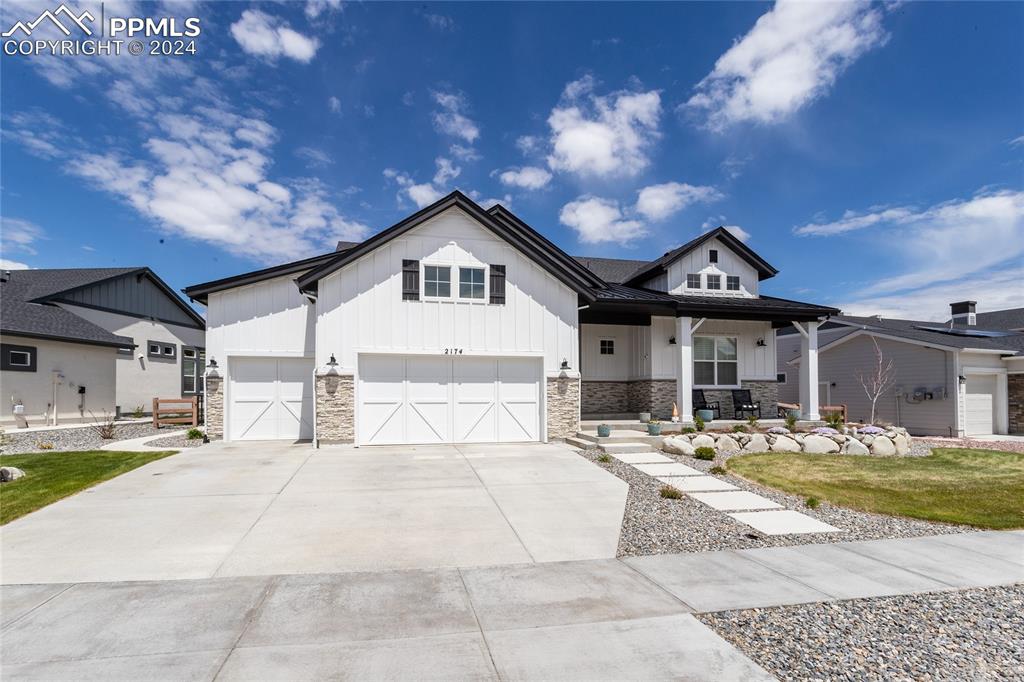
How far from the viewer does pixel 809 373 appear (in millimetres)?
17188

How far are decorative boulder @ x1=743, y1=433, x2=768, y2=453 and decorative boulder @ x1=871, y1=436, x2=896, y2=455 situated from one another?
273 centimetres

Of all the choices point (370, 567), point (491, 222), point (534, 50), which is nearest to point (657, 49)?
point (534, 50)

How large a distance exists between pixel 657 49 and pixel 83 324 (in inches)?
960

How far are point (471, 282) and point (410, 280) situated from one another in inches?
63.5

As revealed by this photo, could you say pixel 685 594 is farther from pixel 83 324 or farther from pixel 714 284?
pixel 83 324

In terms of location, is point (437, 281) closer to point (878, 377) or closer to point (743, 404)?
point (743, 404)

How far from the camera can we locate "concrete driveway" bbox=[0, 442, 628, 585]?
5.61m

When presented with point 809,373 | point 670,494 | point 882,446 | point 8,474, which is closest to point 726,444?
point 882,446

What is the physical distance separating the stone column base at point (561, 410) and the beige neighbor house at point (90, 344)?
18282 mm

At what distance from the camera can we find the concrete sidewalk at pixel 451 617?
11.8 feet

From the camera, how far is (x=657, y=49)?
1462cm

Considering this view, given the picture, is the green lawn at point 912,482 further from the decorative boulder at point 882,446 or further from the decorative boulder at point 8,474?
the decorative boulder at point 8,474

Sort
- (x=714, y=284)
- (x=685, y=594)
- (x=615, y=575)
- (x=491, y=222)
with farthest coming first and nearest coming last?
(x=714, y=284) → (x=491, y=222) → (x=615, y=575) → (x=685, y=594)

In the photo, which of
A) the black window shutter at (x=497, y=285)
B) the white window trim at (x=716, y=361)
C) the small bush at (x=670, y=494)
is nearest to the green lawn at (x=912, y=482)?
the small bush at (x=670, y=494)
